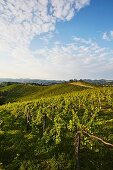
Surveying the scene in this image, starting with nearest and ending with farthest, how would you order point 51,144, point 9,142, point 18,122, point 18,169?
1. point 18,169
2. point 51,144
3. point 9,142
4. point 18,122

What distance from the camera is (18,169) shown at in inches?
1051

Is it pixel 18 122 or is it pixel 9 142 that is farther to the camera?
pixel 18 122

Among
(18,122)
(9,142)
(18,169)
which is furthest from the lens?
(18,122)

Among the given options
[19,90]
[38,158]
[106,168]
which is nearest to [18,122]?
[38,158]

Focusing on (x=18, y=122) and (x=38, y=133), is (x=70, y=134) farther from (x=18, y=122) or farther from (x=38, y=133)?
(x=18, y=122)

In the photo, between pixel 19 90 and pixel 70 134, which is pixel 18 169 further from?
pixel 19 90

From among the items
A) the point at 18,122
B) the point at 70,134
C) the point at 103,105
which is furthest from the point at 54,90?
the point at 70,134

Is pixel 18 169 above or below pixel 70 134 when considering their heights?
below

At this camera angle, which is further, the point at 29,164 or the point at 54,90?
the point at 54,90

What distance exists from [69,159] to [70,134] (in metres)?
6.65

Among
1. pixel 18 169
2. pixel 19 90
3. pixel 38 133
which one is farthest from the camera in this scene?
pixel 19 90

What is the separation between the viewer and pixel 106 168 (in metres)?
27.0

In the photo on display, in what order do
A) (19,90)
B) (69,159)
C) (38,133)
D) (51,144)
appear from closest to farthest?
(69,159) < (51,144) < (38,133) < (19,90)

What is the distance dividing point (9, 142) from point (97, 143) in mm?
12367
